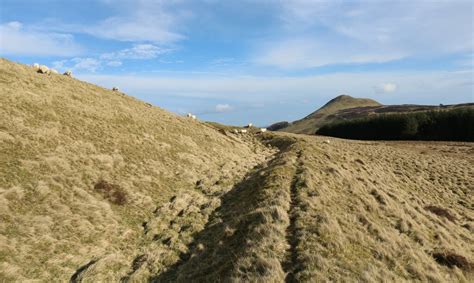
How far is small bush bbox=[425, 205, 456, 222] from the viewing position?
29.6 metres

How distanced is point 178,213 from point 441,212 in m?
24.2

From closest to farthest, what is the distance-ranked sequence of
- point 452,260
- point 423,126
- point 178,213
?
point 452,260, point 178,213, point 423,126

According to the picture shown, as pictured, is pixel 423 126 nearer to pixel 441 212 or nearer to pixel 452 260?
pixel 441 212

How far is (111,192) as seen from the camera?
24.2 meters

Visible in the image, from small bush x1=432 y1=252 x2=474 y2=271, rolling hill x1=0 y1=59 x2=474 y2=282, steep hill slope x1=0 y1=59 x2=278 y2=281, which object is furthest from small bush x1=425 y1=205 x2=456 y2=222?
steep hill slope x1=0 y1=59 x2=278 y2=281

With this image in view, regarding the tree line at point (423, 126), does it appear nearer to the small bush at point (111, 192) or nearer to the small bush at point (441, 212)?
the small bush at point (441, 212)

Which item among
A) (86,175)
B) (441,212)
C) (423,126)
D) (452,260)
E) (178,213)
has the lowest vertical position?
(441,212)

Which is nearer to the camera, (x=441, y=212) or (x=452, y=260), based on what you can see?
(x=452, y=260)

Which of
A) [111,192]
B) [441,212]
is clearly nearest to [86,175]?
[111,192]

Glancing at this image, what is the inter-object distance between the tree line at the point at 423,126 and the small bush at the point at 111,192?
11955 cm

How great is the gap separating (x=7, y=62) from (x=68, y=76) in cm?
914

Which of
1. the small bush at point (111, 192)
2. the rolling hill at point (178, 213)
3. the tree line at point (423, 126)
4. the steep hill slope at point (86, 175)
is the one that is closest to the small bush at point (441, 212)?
the rolling hill at point (178, 213)

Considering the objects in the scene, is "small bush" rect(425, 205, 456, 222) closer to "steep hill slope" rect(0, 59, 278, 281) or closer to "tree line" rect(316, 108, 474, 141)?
"steep hill slope" rect(0, 59, 278, 281)

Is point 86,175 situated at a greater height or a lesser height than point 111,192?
greater
